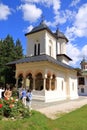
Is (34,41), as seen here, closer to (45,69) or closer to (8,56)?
(45,69)

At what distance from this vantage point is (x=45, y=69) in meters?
23.9

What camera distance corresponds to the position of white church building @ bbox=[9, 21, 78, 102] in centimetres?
2434

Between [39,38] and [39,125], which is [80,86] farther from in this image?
[39,125]

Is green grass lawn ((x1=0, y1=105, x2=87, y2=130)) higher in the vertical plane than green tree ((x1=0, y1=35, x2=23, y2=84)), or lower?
lower

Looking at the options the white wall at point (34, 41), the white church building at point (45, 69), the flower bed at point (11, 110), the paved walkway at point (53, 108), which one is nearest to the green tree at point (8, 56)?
the white wall at point (34, 41)

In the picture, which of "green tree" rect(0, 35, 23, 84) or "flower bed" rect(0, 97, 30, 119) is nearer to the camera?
"flower bed" rect(0, 97, 30, 119)

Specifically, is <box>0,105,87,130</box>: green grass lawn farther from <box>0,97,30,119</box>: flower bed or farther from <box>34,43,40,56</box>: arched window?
<box>34,43,40,56</box>: arched window

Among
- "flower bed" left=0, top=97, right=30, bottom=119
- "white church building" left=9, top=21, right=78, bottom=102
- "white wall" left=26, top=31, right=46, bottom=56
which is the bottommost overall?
"flower bed" left=0, top=97, right=30, bottom=119

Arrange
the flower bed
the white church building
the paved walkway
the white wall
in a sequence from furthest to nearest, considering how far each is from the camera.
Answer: the white wall < the white church building < the paved walkway < the flower bed

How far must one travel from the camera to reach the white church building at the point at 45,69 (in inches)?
958

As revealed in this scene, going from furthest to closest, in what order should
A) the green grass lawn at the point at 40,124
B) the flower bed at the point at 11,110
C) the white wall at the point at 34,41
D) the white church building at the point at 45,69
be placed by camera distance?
1. the white wall at the point at 34,41
2. the white church building at the point at 45,69
3. the flower bed at the point at 11,110
4. the green grass lawn at the point at 40,124

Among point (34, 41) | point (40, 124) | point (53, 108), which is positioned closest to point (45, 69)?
point (53, 108)

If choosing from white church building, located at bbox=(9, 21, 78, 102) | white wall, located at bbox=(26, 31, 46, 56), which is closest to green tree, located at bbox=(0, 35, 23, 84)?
white wall, located at bbox=(26, 31, 46, 56)

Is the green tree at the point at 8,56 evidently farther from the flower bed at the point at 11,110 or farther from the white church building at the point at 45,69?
the flower bed at the point at 11,110
